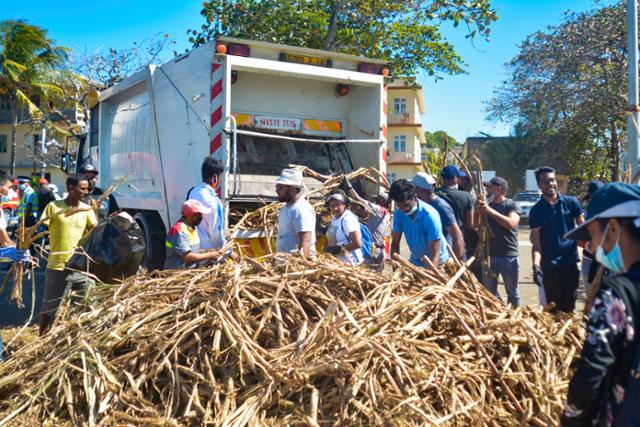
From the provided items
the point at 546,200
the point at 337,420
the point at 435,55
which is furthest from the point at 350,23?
→ the point at 337,420

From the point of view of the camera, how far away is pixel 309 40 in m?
13.0

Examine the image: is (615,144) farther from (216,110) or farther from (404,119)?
(404,119)

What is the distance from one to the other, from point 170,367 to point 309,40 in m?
10.8

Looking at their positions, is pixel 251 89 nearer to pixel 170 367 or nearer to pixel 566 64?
pixel 170 367

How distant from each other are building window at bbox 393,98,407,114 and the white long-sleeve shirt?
160 feet

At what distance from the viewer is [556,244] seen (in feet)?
18.4

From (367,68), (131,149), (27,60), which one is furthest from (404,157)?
(367,68)

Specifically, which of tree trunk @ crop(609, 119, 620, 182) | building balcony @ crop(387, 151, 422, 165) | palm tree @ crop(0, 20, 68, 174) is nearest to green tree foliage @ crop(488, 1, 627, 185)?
tree trunk @ crop(609, 119, 620, 182)

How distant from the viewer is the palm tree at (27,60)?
2496cm

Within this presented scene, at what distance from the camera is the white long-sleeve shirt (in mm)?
5711

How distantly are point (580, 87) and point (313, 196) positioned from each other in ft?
50.8

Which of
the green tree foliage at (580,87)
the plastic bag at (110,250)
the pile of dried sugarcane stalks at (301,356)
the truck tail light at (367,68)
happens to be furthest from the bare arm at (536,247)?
the green tree foliage at (580,87)

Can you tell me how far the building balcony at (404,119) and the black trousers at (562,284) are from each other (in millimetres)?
47418

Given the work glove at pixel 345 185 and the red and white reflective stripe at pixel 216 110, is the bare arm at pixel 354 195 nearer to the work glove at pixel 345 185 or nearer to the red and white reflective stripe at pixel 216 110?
the work glove at pixel 345 185
